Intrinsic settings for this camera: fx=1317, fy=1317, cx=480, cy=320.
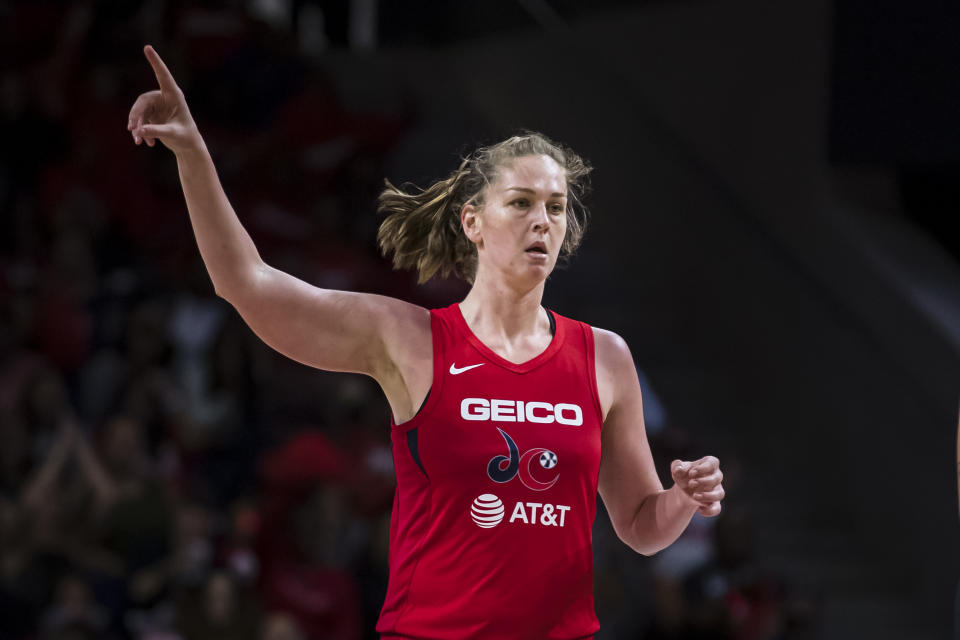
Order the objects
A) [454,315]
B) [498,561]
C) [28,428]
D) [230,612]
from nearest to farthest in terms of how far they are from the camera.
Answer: [498,561]
[454,315]
[230,612]
[28,428]

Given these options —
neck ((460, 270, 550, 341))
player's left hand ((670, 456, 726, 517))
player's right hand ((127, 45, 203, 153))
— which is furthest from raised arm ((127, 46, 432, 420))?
player's left hand ((670, 456, 726, 517))

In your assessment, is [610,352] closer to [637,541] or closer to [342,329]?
[637,541]

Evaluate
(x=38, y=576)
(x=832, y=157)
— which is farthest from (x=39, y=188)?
(x=832, y=157)

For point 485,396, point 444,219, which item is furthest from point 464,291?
point 485,396

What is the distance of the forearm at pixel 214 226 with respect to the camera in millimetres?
2664

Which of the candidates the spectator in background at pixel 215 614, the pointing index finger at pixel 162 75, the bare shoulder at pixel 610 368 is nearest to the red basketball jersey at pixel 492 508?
the bare shoulder at pixel 610 368

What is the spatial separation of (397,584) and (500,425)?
1.36 ft

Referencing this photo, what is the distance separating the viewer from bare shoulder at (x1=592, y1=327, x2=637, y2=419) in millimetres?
2975

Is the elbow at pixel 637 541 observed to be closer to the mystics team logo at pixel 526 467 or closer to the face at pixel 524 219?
the mystics team logo at pixel 526 467

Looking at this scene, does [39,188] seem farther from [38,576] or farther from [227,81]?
[38,576]

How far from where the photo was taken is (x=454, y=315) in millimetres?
2977

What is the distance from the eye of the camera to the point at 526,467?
2.77 metres

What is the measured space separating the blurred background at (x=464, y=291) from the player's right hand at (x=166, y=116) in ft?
11.2

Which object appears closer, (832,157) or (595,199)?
(832,157)
